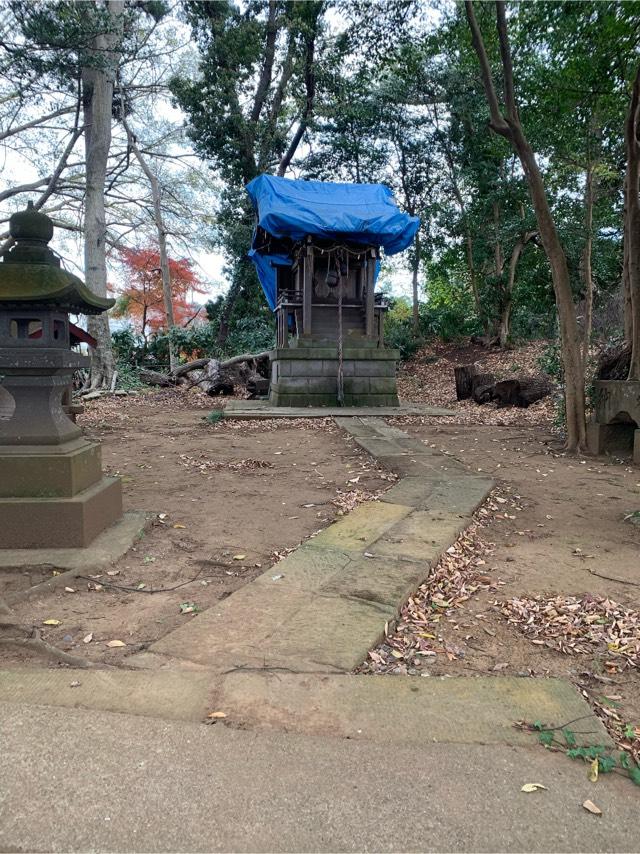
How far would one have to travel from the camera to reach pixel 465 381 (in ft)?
41.4

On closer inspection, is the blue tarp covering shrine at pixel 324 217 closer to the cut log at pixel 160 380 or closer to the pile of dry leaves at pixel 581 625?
the cut log at pixel 160 380

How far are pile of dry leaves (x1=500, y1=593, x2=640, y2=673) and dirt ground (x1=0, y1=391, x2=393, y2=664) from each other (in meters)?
1.46

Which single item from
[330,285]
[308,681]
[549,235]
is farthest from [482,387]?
[308,681]

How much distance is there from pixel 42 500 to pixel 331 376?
28.6 feet

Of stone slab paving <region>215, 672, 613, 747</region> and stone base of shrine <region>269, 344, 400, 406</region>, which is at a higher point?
stone base of shrine <region>269, 344, 400, 406</region>

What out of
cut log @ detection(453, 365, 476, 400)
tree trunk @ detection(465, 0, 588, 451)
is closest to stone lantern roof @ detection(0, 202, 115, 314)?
tree trunk @ detection(465, 0, 588, 451)

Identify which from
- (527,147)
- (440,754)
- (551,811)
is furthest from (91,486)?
(527,147)

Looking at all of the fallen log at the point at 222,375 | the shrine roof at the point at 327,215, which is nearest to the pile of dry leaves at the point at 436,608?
the shrine roof at the point at 327,215

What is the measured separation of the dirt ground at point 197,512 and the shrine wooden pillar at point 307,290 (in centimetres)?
378

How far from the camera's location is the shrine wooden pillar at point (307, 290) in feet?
39.1

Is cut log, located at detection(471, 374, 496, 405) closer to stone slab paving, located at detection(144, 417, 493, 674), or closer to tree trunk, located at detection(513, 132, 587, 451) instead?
tree trunk, located at detection(513, 132, 587, 451)

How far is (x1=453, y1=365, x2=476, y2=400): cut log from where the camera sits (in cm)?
1249

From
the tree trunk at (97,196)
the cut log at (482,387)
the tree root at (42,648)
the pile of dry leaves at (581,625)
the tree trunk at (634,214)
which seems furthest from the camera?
the tree trunk at (97,196)

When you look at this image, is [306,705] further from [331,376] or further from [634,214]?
[331,376]
